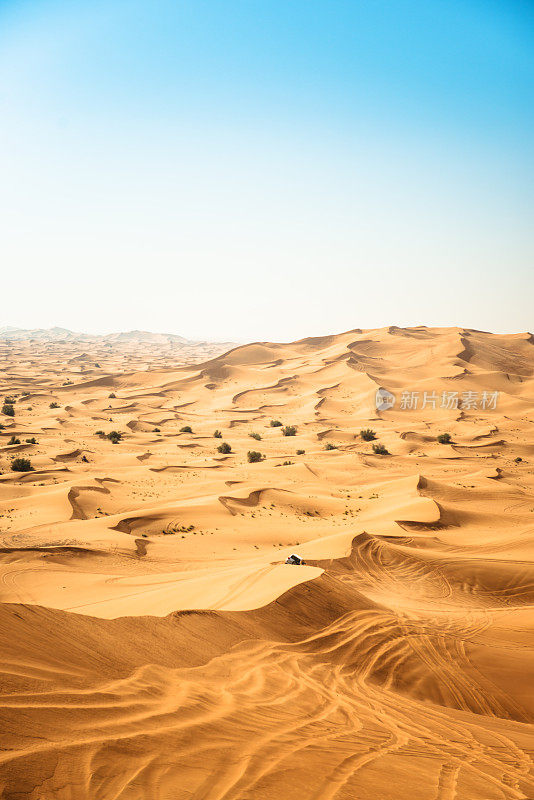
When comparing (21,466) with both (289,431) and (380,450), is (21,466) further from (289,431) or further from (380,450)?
(380,450)

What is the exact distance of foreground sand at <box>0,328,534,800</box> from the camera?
155 inches

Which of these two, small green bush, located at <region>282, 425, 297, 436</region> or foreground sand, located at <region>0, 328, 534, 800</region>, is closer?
foreground sand, located at <region>0, 328, 534, 800</region>

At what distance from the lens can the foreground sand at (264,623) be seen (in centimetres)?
393

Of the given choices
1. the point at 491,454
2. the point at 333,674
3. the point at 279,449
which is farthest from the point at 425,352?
the point at 333,674

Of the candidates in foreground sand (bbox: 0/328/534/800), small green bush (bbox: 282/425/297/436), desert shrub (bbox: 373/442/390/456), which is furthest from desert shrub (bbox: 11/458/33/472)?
desert shrub (bbox: 373/442/390/456)

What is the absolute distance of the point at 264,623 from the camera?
25.5 ft

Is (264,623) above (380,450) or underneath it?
above

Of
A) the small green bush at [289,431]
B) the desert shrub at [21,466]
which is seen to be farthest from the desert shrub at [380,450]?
the desert shrub at [21,466]

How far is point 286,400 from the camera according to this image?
50375 millimetres

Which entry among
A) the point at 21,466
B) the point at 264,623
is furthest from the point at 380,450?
the point at 264,623

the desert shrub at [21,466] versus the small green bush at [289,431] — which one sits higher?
the small green bush at [289,431]

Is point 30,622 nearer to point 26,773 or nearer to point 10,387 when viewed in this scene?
point 26,773

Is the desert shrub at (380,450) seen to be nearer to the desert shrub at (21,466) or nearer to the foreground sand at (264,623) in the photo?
the foreground sand at (264,623)

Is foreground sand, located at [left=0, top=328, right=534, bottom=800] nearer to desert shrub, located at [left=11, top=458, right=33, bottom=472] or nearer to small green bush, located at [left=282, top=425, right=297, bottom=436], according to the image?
desert shrub, located at [left=11, top=458, right=33, bottom=472]
